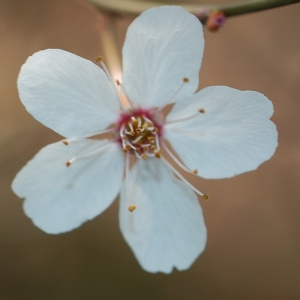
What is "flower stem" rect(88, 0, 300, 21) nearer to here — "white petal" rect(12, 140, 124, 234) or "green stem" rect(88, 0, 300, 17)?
"green stem" rect(88, 0, 300, 17)

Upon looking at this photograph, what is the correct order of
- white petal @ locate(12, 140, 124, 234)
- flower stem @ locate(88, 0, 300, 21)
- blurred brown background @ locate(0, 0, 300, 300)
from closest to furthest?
1. flower stem @ locate(88, 0, 300, 21)
2. white petal @ locate(12, 140, 124, 234)
3. blurred brown background @ locate(0, 0, 300, 300)

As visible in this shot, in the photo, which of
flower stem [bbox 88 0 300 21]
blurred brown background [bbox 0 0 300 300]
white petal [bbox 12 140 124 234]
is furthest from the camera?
blurred brown background [bbox 0 0 300 300]

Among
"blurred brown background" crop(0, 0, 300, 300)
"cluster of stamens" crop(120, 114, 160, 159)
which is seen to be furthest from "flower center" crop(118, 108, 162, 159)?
"blurred brown background" crop(0, 0, 300, 300)

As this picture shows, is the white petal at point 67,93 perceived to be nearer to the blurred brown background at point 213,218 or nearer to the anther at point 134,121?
the anther at point 134,121

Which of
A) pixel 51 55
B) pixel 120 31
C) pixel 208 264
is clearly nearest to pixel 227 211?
pixel 208 264

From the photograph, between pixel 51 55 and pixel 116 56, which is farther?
pixel 116 56

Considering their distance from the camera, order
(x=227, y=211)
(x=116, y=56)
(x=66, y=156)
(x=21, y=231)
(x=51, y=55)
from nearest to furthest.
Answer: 1. (x=51, y=55)
2. (x=66, y=156)
3. (x=116, y=56)
4. (x=21, y=231)
5. (x=227, y=211)

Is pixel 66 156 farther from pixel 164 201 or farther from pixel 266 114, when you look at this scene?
pixel 266 114
